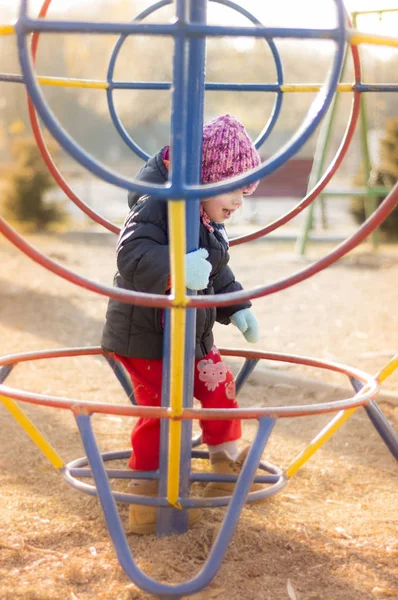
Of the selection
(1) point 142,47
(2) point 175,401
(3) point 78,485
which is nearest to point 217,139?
(2) point 175,401

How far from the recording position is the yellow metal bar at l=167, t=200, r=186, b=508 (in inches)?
59.0

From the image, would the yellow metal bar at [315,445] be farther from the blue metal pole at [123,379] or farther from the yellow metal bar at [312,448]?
the blue metal pole at [123,379]

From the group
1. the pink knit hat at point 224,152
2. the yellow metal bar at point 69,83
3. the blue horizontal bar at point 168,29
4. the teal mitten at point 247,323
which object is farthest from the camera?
the teal mitten at point 247,323

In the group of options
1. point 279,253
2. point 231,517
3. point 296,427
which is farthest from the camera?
point 279,253

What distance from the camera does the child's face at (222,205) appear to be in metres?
2.02

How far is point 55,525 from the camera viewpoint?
2.14m

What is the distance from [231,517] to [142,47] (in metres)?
21.7

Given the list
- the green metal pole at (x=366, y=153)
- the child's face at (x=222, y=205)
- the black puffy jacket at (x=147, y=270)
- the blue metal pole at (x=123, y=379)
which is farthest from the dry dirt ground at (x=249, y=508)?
the green metal pole at (x=366, y=153)

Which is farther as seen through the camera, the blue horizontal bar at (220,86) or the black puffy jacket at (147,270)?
the blue horizontal bar at (220,86)

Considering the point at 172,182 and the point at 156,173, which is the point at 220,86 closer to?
the point at 156,173

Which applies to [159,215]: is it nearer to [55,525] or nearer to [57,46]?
[55,525]

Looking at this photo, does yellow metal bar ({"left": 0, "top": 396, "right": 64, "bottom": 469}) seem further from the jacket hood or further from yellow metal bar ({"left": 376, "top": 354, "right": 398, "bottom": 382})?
yellow metal bar ({"left": 376, "top": 354, "right": 398, "bottom": 382})

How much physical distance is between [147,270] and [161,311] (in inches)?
9.1

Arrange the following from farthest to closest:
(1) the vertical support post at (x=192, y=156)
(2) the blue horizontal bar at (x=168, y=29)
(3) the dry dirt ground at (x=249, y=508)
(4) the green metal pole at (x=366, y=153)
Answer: (4) the green metal pole at (x=366, y=153), (3) the dry dirt ground at (x=249, y=508), (1) the vertical support post at (x=192, y=156), (2) the blue horizontal bar at (x=168, y=29)
